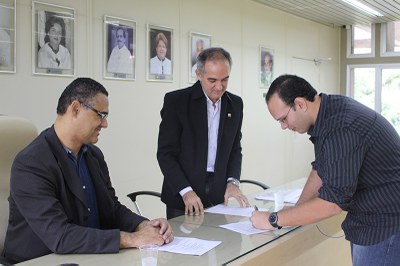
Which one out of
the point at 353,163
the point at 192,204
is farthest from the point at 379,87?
the point at 353,163

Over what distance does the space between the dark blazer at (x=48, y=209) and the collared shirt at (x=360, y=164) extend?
0.88 m

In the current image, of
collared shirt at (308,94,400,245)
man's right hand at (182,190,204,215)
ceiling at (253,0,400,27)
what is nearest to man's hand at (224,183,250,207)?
man's right hand at (182,190,204,215)

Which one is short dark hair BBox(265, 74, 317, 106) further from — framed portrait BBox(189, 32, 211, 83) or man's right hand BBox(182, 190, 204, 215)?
framed portrait BBox(189, 32, 211, 83)

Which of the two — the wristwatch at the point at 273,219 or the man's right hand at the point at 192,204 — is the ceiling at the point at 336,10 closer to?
the man's right hand at the point at 192,204

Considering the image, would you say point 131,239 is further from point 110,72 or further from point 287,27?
point 287,27

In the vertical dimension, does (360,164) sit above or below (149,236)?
above

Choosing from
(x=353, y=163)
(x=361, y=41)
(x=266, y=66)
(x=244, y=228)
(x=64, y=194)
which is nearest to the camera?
(x=353, y=163)

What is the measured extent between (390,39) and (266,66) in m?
3.22

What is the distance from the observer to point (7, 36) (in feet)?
11.9

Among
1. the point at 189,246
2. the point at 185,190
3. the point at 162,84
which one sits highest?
the point at 162,84

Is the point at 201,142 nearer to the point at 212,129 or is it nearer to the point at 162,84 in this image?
the point at 212,129

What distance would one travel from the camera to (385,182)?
189 centimetres

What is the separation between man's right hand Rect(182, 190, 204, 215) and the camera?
2.68 metres

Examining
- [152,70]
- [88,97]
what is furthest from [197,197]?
[152,70]
